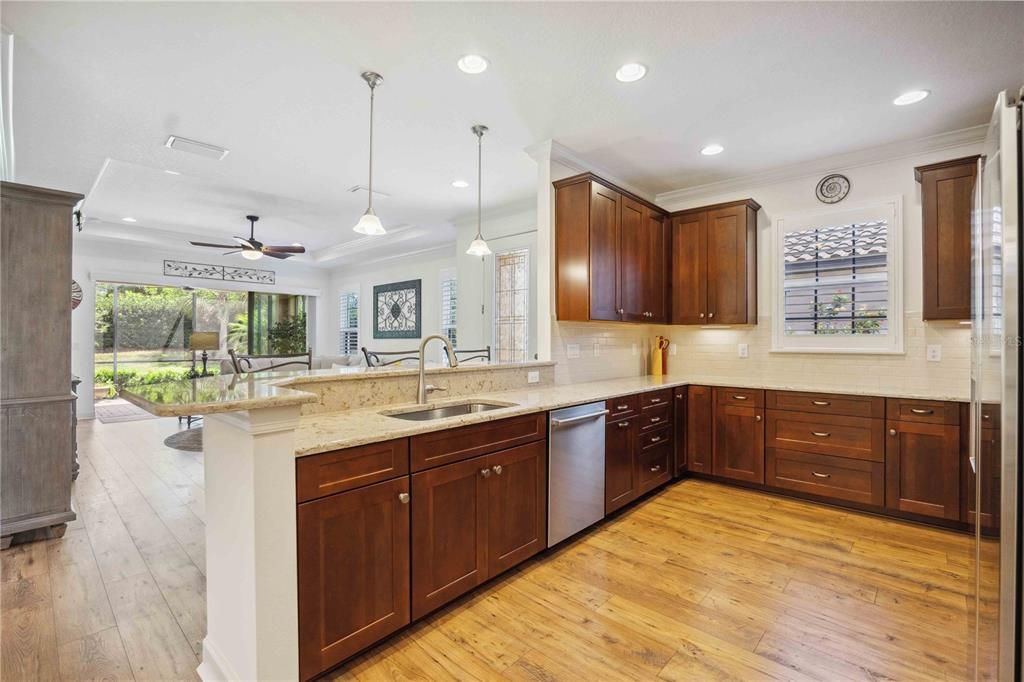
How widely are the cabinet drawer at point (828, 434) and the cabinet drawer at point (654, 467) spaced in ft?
2.53

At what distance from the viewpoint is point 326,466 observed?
1644mm

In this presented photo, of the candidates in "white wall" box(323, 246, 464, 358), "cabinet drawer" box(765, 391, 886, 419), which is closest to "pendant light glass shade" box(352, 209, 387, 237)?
"cabinet drawer" box(765, 391, 886, 419)

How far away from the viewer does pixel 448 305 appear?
7.54 meters

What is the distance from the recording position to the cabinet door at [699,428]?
13.0 ft

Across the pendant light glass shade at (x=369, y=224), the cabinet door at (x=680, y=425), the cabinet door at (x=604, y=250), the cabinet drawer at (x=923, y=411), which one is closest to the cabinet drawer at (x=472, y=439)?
the cabinet door at (x=604, y=250)

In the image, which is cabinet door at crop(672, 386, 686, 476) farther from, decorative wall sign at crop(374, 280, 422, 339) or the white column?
decorative wall sign at crop(374, 280, 422, 339)

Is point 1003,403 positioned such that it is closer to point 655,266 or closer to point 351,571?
point 351,571

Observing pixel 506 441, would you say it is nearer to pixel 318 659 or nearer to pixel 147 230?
pixel 318 659

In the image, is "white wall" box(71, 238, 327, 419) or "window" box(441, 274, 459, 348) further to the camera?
"window" box(441, 274, 459, 348)

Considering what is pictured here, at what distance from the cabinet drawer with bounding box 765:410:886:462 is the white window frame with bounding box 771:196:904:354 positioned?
74 cm

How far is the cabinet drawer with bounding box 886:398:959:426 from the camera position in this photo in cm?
297

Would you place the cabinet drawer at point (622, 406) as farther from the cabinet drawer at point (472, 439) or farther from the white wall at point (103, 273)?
the white wall at point (103, 273)

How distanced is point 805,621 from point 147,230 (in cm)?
875

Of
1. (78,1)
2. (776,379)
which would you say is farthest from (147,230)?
(776,379)
